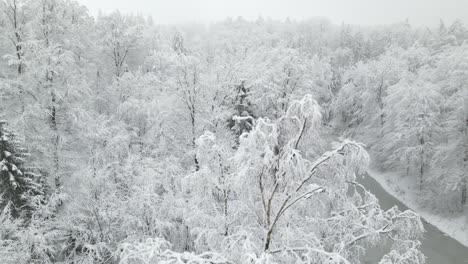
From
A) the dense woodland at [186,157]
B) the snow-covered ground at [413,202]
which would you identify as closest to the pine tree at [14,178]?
the dense woodland at [186,157]

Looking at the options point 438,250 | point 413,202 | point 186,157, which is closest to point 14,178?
point 186,157

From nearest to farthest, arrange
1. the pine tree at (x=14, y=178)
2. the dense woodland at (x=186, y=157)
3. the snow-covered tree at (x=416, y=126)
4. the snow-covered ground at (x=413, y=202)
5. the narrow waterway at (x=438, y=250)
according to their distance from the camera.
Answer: the dense woodland at (x=186, y=157) → the pine tree at (x=14, y=178) → the narrow waterway at (x=438, y=250) → the snow-covered ground at (x=413, y=202) → the snow-covered tree at (x=416, y=126)

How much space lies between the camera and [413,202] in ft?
94.5

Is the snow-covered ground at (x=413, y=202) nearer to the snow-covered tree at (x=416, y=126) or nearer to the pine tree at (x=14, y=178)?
the snow-covered tree at (x=416, y=126)

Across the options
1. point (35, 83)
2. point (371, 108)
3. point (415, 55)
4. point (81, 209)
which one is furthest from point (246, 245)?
point (415, 55)

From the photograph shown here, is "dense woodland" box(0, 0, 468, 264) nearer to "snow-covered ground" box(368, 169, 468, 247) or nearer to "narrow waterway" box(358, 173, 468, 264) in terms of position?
"snow-covered ground" box(368, 169, 468, 247)

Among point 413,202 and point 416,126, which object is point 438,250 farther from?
point 416,126

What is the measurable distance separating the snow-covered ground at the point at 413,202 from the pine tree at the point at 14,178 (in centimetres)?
2476

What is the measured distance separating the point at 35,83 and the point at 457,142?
26817mm

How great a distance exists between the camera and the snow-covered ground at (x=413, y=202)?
78.5ft

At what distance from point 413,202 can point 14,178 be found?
27580 millimetres

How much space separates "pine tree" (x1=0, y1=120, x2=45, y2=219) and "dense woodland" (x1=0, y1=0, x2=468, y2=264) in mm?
79

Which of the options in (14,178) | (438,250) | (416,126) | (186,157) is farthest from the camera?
(416,126)

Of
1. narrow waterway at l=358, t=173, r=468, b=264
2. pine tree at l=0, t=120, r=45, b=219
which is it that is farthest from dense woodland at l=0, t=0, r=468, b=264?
narrow waterway at l=358, t=173, r=468, b=264
